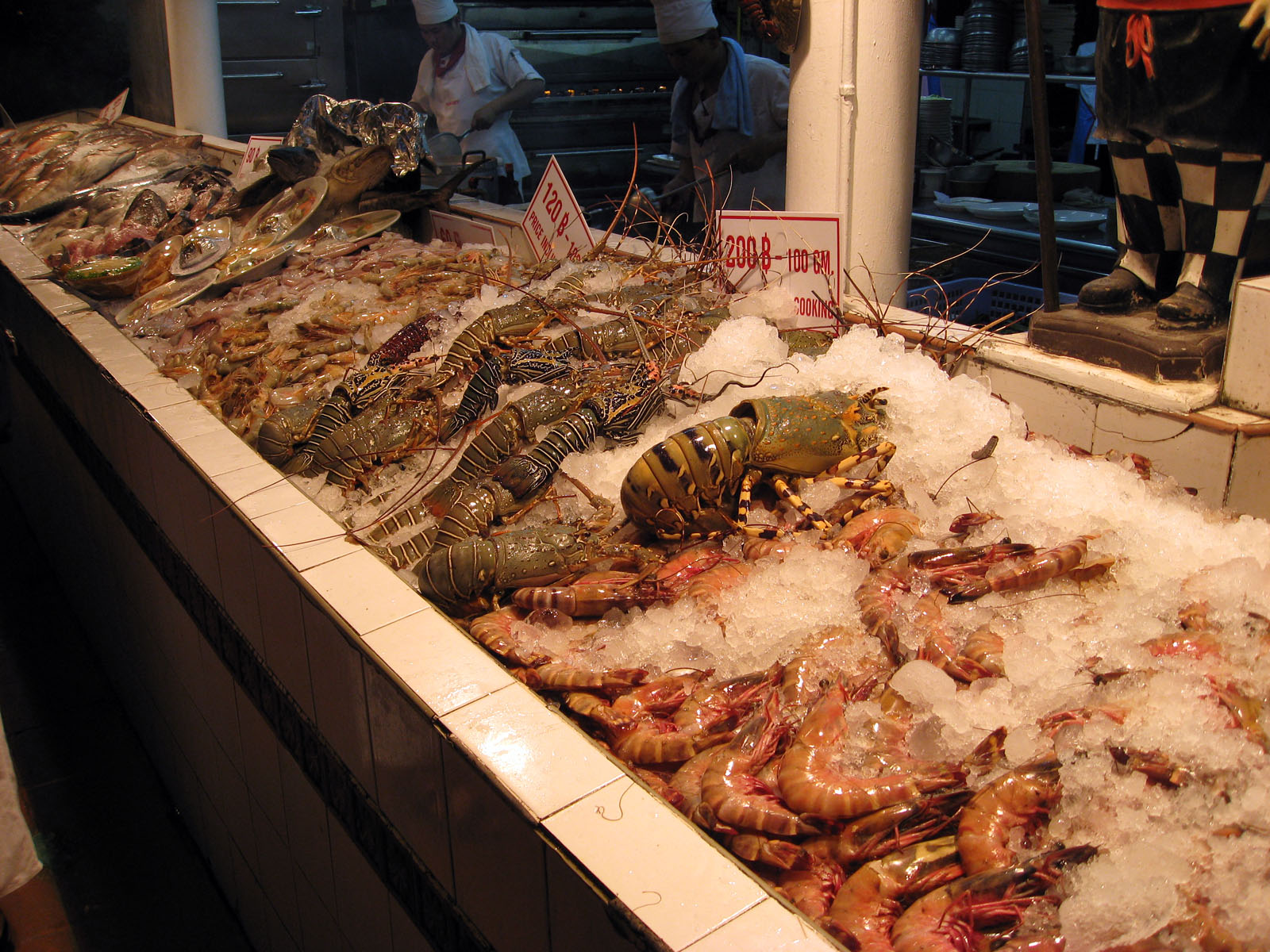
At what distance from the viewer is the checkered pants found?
198cm

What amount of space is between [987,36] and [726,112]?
1.49m

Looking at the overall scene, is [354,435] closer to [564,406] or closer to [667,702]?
[564,406]

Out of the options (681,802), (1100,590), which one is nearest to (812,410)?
(1100,590)

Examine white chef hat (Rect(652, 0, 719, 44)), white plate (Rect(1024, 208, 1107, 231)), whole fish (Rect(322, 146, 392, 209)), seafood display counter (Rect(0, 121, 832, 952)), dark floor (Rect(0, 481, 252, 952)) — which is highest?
white chef hat (Rect(652, 0, 719, 44))

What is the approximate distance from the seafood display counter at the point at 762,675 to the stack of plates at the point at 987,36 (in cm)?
319

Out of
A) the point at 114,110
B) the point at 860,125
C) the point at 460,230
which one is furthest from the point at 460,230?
the point at 114,110

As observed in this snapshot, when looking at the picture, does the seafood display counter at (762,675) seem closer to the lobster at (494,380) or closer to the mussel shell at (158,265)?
the lobster at (494,380)

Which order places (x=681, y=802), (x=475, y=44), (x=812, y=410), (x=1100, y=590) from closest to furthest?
(x=681, y=802)
(x=1100, y=590)
(x=812, y=410)
(x=475, y=44)

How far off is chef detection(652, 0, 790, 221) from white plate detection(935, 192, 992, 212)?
0.80 metres

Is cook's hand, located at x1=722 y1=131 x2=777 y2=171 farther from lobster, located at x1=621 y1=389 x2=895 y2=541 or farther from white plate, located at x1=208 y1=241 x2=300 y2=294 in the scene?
lobster, located at x1=621 y1=389 x2=895 y2=541

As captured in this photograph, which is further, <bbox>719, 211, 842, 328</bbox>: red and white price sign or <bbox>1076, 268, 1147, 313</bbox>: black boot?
<bbox>719, 211, 842, 328</bbox>: red and white price sign

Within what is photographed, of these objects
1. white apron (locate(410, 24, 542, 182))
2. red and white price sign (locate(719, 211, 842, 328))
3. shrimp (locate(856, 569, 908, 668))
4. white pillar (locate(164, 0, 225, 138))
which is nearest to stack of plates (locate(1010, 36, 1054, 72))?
red and white price sign (locate(719, 211, 842, 328))

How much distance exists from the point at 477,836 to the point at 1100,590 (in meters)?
1.15

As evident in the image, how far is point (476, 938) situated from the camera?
1520 millimetres
